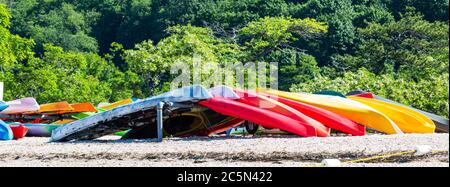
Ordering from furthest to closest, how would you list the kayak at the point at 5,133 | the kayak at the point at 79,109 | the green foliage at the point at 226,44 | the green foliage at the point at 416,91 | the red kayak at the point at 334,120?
the green foliage at the point at 226,44 → the green foliage at the point at 416,91 → the kayak at the point at 79,109 → the kayak at the point at 5,133 → the red kayak at the point at 334,120

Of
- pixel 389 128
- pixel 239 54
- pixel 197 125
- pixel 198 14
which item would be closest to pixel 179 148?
pixel 197 125

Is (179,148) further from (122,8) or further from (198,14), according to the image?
(122,8)

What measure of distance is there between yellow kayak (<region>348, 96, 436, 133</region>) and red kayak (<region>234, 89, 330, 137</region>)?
1770 millimetres

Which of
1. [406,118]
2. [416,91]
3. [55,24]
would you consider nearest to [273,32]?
[55,24]

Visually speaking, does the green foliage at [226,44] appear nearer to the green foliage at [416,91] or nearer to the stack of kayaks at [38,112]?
the green foliage at [416,91]

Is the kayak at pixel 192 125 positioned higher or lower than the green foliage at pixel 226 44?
lower

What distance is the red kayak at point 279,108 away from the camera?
15.4 m

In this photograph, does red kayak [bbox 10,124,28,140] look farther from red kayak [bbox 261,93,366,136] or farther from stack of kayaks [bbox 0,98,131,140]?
red kayak [bbox 261,93,366,136]

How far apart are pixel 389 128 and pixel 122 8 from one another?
4454 centimetres

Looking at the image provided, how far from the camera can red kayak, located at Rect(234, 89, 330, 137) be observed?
15.4 m

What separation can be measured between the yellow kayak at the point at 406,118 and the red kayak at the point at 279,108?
69.7 inches

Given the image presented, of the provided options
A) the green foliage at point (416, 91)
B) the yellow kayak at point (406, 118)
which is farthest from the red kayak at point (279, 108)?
the green foliage at point (416, 91)

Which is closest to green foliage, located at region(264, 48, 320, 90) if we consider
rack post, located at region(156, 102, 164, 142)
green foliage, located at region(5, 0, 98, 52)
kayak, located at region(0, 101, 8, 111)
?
green foliage, located at region(5, 0, 98, 52)

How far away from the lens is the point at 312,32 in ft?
153
